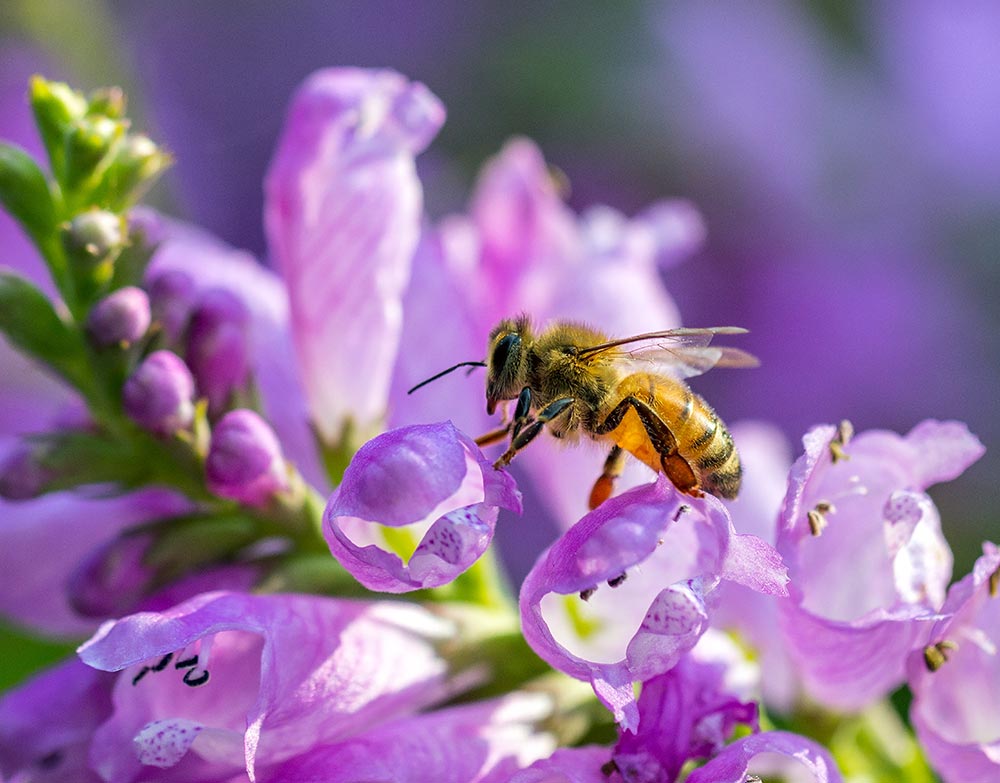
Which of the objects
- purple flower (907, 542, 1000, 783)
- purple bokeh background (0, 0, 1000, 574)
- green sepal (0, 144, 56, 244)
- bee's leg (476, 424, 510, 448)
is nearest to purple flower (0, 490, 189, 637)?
green sepal (0, 144, 56, 244)

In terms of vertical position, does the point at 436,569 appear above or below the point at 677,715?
above

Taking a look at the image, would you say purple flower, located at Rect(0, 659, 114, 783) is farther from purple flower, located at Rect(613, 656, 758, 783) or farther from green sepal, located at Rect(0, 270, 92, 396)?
purple flower, located at Rect(613, 656, 758, 783)

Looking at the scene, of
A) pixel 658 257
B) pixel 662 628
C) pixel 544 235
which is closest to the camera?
pixel 662 628

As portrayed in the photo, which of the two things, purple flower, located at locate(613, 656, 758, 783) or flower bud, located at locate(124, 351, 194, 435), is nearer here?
purple flower, located at locate(613, 656, 758, 783)

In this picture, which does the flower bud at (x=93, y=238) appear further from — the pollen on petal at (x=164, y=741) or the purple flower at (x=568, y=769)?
the purple flower at (x=568, y=769)

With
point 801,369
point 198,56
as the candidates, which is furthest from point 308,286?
point 198,56

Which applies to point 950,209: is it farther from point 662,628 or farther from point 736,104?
point 662,628

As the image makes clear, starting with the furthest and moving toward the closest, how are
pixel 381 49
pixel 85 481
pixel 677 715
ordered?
1. pixel 381 49
2. pixel 85 481
3. pixel 677 715
